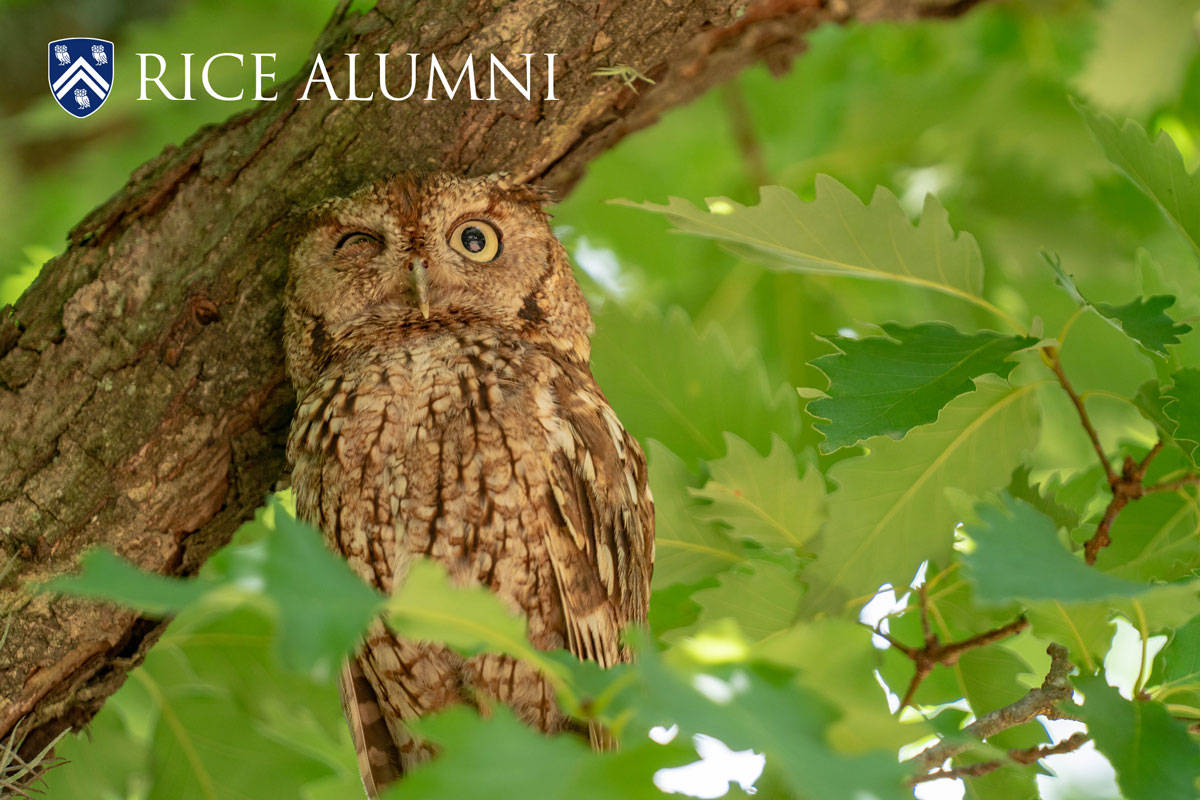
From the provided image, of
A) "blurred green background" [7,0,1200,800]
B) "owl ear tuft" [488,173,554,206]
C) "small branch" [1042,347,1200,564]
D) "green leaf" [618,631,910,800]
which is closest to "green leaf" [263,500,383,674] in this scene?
"green leaf" [618,631,910,800]

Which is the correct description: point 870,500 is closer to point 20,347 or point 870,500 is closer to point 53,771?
point 20,347

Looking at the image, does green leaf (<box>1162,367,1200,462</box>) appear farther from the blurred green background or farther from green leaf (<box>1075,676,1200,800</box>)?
the blurred green background

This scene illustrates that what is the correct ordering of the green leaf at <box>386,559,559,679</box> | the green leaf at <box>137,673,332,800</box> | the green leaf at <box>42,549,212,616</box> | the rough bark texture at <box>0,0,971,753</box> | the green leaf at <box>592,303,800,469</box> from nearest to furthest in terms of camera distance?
1. the green leaf at <box>42,549,212,616</box>
2. the green leaf at <box>386,559,559,679</box>
3. the rough bark texture at <box>0,0,971,753</box>
4. the green leaf at <box>137,673,332,800</box>
5. the green leaf at <box>592,303,800,469</box>

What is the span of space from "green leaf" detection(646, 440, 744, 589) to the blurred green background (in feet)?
1.95

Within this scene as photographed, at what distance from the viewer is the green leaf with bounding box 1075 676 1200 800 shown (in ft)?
4.35

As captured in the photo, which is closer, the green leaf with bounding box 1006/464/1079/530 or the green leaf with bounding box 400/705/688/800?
the green leaf with bounding box 400/705/688/800

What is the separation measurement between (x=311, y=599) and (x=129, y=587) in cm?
15

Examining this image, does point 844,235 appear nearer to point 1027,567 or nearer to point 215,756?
point 1027,567

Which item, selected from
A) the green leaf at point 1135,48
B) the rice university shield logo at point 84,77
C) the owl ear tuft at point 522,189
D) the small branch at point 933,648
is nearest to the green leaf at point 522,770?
the small branch at point 933,648

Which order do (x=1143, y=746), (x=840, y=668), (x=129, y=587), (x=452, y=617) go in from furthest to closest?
(x=1143, y=746), (x=840, y=668), (x=452, y=617), (x=129, y=587)

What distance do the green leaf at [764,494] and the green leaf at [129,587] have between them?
1084mm

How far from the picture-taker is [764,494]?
1.84m

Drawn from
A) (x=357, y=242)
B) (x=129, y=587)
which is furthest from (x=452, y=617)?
(x=357, y=242)

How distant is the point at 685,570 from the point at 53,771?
127cm
